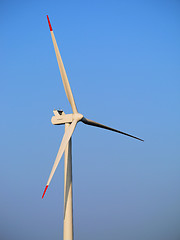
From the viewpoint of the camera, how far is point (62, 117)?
29953 mm

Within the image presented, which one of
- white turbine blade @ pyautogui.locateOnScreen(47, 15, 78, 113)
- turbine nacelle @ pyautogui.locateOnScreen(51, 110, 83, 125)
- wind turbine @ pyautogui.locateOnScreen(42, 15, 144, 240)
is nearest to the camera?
wind turbine @ pyautogui.locateOnScreen(42, 15, 144, 240)

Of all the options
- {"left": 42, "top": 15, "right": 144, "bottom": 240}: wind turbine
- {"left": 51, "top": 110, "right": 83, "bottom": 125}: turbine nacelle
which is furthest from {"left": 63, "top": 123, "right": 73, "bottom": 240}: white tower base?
{"left": 51, "top": 110, "right": 83, "bottom": 125}: turbine nacelle

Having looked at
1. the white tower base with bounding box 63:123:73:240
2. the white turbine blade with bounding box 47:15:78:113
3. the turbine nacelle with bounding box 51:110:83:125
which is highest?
the white turbine blade with bounding box 47:15:78:113

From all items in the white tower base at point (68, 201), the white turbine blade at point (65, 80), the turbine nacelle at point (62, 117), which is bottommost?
the white tower base at point (68, 201)

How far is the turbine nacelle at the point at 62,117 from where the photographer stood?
28.9 meters

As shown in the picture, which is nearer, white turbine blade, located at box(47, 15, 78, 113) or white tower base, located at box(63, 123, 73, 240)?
white tower base, located at box(63, 123, 73, 240)

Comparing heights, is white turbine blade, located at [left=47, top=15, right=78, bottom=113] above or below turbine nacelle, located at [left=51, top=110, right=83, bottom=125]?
above

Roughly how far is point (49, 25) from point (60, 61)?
2.86 m

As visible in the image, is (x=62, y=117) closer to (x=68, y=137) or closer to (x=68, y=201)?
(x=68, y=137)

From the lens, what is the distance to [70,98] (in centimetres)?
2938

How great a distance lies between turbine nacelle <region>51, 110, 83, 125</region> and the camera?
2890 centimetres

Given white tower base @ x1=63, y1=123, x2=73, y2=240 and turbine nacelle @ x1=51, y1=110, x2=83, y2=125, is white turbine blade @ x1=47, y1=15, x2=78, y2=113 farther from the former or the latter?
white tower base @ x1=63, y1=123, x2=73, y2=240

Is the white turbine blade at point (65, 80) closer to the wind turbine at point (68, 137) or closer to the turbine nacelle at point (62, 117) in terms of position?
the wind turbine at point (68, 137)

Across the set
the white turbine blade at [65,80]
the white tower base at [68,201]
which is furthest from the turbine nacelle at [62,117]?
the white tower base at [68,201]
